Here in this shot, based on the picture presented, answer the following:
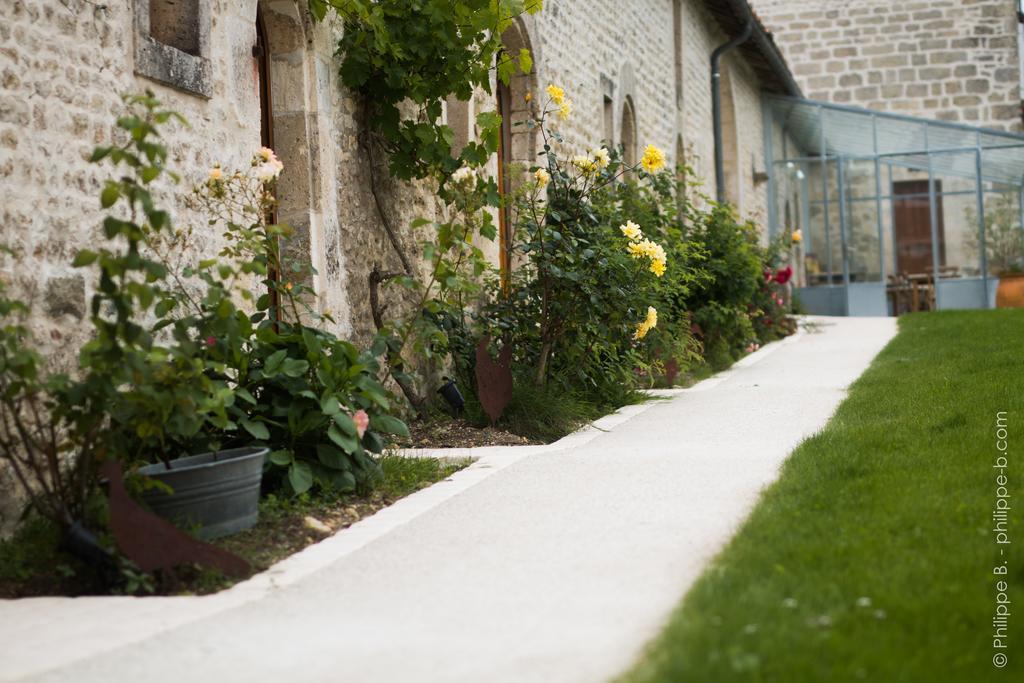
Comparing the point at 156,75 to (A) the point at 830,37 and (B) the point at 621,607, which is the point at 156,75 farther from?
(A) the point at 830,37

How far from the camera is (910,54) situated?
76.3 feet

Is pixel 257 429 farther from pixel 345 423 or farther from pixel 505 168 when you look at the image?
pixel 505 168

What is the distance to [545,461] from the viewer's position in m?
5.09

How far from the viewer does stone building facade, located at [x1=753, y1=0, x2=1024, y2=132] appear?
22.9m

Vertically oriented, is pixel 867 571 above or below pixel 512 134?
below

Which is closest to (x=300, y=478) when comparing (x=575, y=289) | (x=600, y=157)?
(x=575, y=289)

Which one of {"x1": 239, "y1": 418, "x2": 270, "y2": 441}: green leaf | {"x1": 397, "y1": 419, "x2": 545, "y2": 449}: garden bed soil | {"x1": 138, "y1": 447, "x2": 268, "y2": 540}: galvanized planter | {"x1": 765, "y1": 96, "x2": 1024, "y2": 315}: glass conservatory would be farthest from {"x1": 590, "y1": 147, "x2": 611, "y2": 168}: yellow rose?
{"x1": 765, "y1": 96, "x2": 1024, "y2": 315}: glass conservatory

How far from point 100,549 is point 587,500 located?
1670 millimetres

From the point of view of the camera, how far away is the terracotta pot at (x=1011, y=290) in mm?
16625

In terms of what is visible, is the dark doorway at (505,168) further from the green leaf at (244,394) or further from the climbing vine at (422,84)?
the green leaf at (244,394)

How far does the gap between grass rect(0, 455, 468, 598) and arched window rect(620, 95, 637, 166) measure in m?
7.93

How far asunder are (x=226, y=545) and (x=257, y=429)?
53 cm

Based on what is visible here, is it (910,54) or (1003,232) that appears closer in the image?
(1003,232)

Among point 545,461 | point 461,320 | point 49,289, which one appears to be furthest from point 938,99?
point 49,289
